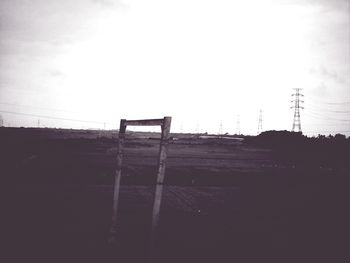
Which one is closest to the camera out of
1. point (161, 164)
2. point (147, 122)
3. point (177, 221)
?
point (161, 164)

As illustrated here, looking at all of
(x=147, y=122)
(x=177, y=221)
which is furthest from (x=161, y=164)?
(x=177, y=221)

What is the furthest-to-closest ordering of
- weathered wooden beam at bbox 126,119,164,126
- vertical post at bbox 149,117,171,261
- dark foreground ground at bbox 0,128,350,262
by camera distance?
dark foreground ground at bbox 0,128,350,262, weathered wooden beam at bbox 126,119,164,126, vertical post at bbox 149,117,171,261

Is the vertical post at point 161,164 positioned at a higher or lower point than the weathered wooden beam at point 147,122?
lower

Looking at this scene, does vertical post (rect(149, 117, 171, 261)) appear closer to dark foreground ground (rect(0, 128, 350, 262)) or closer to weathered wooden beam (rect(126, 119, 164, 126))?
weathered wooden beam (rect(126, 119, 164, 126))

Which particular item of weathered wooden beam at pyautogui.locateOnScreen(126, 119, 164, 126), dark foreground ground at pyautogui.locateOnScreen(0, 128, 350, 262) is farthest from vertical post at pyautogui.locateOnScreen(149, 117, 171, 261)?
dark foreground ground at pyautogui.locateOnScreen(0, 128, 350, 262)

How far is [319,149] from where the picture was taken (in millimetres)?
43406

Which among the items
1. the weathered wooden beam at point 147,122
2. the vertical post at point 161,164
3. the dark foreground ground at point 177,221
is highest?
the weathered wooden beam at point 147,122

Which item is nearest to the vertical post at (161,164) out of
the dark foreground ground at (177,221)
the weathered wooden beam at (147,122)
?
the weathered wooden beam at (147,122)

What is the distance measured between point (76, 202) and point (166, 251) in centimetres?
475

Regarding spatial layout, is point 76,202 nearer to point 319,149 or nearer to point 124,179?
point 124,179

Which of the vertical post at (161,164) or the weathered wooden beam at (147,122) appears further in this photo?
the weathered wooden beam at (147,122)

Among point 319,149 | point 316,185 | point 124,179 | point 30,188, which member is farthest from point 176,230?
point 319,149

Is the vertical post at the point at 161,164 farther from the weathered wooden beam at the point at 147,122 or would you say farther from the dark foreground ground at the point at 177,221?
the dark foreground ground at the point at 177,221

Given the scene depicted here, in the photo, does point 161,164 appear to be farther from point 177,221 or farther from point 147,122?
point 177,221
